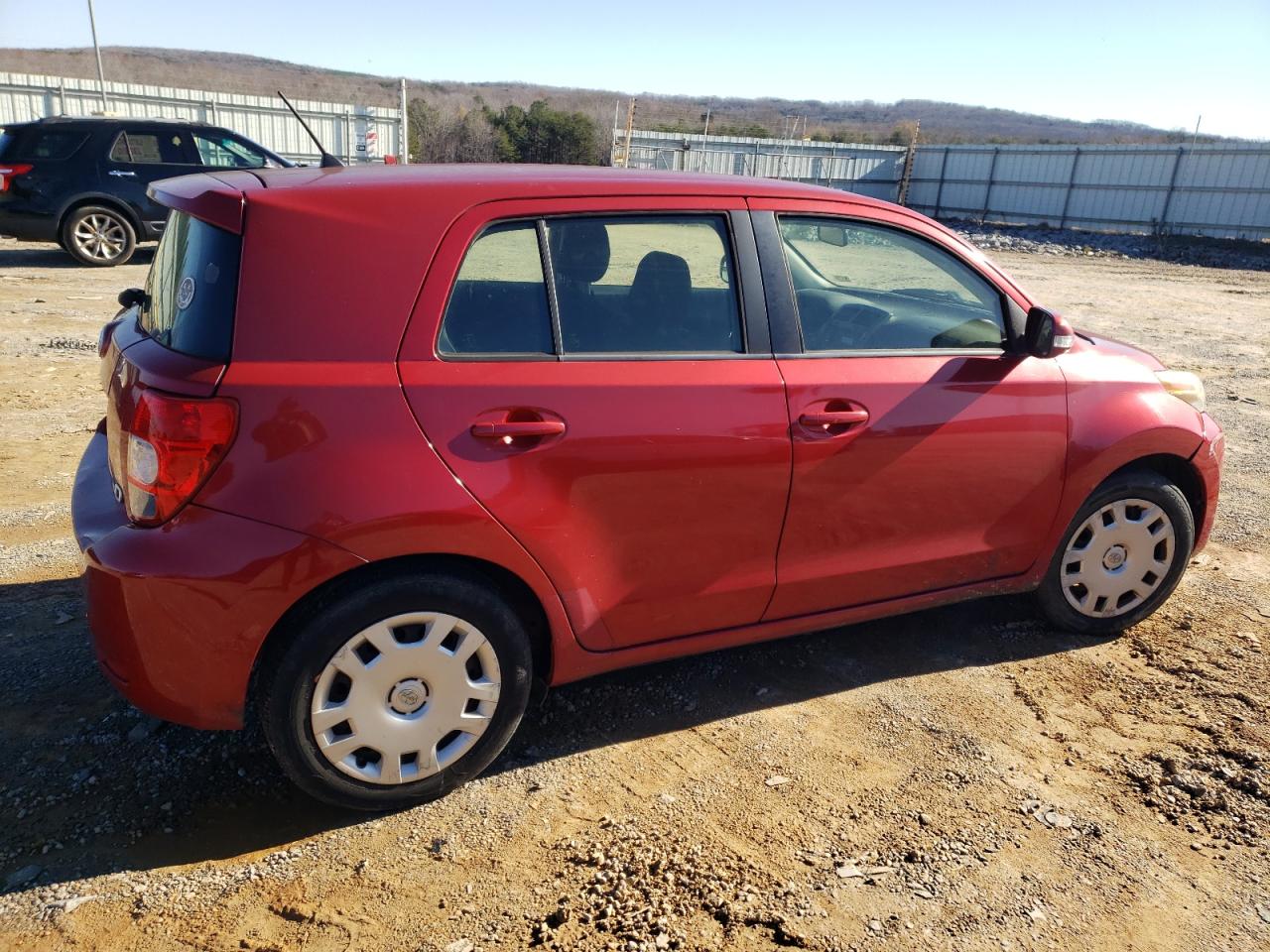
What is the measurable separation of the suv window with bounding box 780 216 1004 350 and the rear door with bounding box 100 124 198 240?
11.2 m

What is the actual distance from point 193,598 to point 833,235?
2.40 m

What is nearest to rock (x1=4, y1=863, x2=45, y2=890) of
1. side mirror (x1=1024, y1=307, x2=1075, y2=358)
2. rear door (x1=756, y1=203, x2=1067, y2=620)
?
rear door (x1=756, y1=203, x2=1067, y2=620)

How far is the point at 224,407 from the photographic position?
7.66 feet

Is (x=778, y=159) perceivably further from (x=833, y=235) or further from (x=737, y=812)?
(x=737, y=812)

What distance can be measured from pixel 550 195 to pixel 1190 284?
18545 millimetres

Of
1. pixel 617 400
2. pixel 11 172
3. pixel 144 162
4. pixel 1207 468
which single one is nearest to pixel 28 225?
pixel 11 172

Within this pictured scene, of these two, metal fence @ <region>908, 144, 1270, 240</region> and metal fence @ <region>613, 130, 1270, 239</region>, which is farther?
metal fence @ <region>613, 130, 1270, 239</region>

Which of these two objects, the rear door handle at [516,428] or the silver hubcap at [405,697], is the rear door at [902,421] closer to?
the rear door handle at [516,428]

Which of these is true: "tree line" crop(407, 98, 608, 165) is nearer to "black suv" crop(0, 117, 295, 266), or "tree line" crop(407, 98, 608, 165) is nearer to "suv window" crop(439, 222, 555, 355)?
"black suv" crop(0, 117, 295, 266)

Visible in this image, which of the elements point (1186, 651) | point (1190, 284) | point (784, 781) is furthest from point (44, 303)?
point (1190, 284)

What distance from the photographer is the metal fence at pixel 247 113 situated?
2244 centimetres

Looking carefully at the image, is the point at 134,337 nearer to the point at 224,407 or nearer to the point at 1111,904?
the point at 224,407

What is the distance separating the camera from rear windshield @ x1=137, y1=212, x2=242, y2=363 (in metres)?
2.42

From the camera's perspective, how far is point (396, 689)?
2584mm
